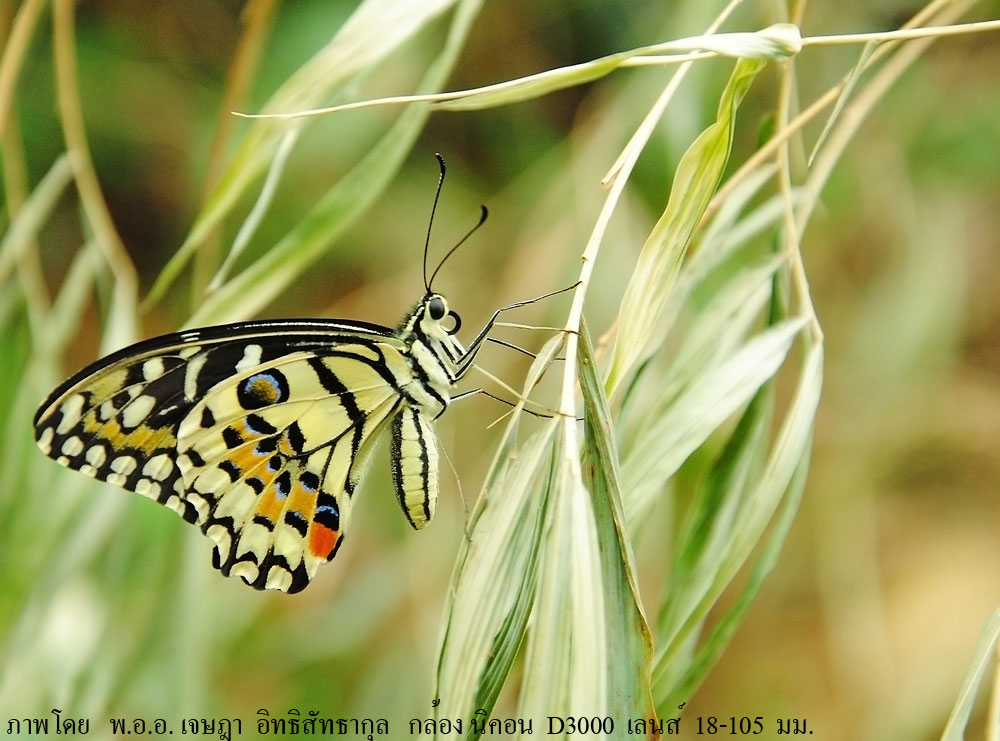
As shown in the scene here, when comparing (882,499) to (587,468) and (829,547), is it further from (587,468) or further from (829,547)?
(587,468)

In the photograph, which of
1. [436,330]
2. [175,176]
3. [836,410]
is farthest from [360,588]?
[175,176]

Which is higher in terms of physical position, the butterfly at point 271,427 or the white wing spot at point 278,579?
the butterfly at point 271,427

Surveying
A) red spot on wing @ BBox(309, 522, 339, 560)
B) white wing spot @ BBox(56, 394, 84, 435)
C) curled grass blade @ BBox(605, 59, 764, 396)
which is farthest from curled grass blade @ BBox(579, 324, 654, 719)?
white wing spot @ BBox(56, 394, 84, 435)

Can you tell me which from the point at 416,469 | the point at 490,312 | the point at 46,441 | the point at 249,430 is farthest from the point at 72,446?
the point at 490,312

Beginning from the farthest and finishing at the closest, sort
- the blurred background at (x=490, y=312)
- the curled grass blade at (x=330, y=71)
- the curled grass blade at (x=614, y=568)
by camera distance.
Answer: the blurred background at (x=490, y=312), the curled grass blade at (x=330, y=71), the curled grass blade at (x=614, y=568)

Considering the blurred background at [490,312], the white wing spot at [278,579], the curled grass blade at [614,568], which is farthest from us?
the blurred background at [490,312]

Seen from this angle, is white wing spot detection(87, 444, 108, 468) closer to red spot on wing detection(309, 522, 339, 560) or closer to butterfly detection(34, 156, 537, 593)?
butterfly detection(34, 156, 537, 593)

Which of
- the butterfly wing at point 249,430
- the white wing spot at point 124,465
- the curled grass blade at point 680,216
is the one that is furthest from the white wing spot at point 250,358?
the curled grass blade at point 680,216

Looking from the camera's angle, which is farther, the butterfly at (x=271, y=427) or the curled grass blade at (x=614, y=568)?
the butterfly at (x=271, y=427)

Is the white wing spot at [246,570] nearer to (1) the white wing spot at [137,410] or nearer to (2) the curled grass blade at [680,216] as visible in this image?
(1) the white wing spot at [137,410]
